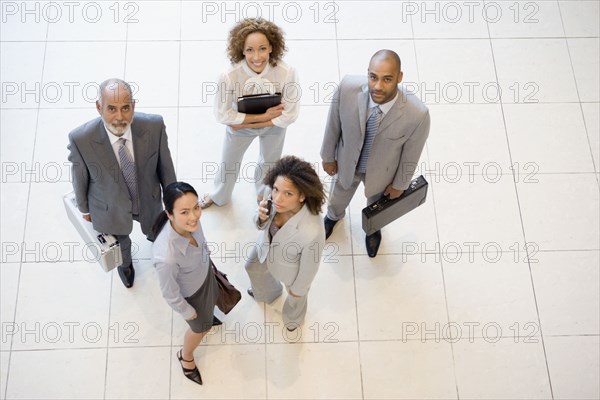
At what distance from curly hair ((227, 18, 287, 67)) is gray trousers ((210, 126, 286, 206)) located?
0.52 metres

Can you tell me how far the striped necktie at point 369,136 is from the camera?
3436 mm

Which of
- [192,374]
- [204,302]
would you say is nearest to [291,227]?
[204,302]

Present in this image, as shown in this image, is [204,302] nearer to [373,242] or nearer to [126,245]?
[126,245]

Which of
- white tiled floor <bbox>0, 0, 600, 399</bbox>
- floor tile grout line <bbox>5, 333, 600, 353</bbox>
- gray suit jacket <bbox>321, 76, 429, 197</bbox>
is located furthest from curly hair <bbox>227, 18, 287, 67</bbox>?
floor tile grout line <bbox>5, 333, 600, 353</bbox>

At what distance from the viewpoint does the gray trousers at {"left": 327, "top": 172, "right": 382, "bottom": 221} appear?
159 inches

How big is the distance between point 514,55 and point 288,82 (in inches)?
104

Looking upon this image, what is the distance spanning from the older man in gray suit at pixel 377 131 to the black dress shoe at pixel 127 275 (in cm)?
159

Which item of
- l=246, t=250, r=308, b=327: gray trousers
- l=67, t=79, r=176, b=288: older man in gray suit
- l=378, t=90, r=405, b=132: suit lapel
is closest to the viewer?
l=67, t=79, r=176, b=288: older man in gray suit

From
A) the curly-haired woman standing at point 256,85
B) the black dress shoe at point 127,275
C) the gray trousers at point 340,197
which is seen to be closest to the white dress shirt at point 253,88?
the curly-haired woman standing at point 256,85

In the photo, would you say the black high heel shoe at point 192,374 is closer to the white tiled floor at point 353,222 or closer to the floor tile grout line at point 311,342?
the white tiled floor at point 353,222

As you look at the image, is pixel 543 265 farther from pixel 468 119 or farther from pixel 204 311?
pixel 204 311

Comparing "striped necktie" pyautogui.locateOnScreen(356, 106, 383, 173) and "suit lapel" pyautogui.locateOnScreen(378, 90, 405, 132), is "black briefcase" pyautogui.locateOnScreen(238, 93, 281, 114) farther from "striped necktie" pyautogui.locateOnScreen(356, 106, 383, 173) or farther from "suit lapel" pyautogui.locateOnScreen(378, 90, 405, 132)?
"suit lapel" pyautogui.locateOnScreen(378, 90, 405, 132)

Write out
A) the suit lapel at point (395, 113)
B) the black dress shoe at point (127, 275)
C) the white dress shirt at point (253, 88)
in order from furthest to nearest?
the black dress shoe at point (127, 275), the white dress shirt at point (253, 88), the suit lapel at point (395, 113)

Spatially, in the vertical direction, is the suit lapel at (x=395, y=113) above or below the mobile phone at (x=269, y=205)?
above
